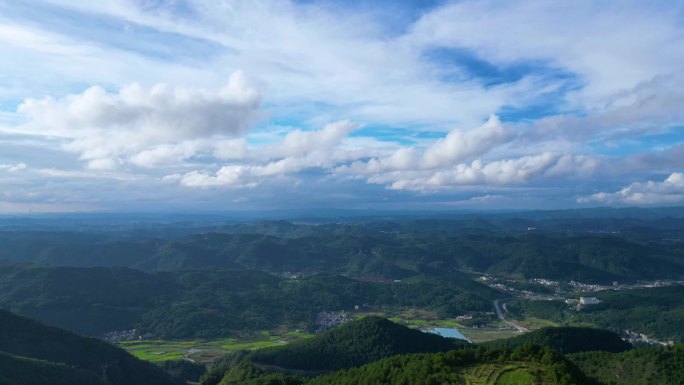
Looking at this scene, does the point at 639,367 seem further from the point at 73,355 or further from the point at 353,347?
the point at 73,355

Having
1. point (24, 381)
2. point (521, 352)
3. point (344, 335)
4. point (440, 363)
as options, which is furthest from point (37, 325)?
point (521, 352)

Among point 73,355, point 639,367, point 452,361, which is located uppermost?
point 452,361

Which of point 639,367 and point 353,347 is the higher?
point 639,367

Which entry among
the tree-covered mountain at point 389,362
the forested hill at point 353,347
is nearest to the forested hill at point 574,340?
the tree-covered mountain at point 389,362

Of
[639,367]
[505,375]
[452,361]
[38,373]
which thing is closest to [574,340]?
[639,367]

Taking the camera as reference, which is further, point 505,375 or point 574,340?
point 574,340

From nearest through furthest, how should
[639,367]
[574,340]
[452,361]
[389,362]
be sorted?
[452,361], [389,362], [639,367], [574,340]

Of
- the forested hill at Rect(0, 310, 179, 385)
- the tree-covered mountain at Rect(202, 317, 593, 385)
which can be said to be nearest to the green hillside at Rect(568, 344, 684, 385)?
the tree-covered mountain at Rect(202, 317, 593, 385)

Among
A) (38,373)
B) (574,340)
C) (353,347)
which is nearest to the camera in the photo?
(38,373)
